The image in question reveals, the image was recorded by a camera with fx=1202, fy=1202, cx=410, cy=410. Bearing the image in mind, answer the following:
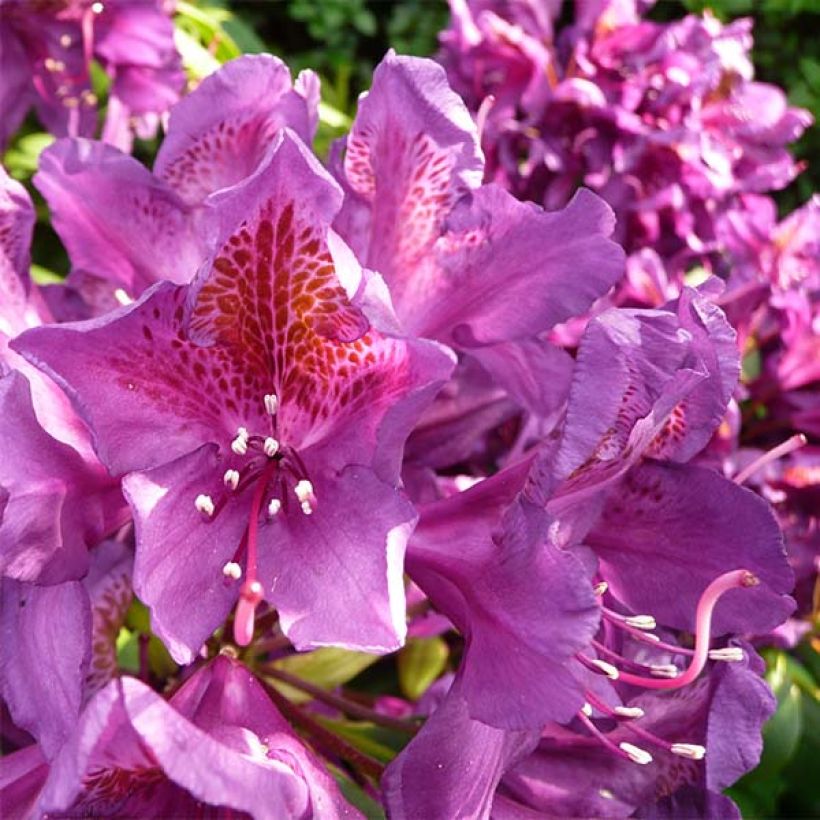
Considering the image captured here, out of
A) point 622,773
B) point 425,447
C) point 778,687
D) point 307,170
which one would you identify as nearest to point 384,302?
point 307,170

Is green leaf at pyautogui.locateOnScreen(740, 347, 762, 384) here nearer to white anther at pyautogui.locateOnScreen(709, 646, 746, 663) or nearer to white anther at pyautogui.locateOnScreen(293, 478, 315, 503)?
white anther at pyautogui.locateOnScreen(709, 646, 746, 663)

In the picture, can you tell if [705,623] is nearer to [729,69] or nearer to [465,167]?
[465,167]

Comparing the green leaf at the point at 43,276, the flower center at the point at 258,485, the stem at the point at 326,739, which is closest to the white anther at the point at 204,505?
the flower center at the point at 258,485

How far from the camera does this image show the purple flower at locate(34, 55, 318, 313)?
680 millimetres

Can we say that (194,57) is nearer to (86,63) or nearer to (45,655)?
(86,63)

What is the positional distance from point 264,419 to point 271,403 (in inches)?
0.7

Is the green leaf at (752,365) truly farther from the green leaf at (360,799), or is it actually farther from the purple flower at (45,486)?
the purple flower at (45,486)

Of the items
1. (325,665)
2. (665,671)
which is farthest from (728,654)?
(325,665)

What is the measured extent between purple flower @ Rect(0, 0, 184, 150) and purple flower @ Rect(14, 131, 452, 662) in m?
0.53

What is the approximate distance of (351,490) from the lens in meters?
0.59

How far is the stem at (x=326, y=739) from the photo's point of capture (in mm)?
697

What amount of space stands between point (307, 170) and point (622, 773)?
0.38m

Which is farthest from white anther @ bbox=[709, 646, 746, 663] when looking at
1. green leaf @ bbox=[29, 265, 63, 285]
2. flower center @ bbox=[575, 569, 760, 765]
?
green leaf @ bbox=[29, 265, 63, 285]

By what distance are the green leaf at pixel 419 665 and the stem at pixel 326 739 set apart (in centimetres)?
26
